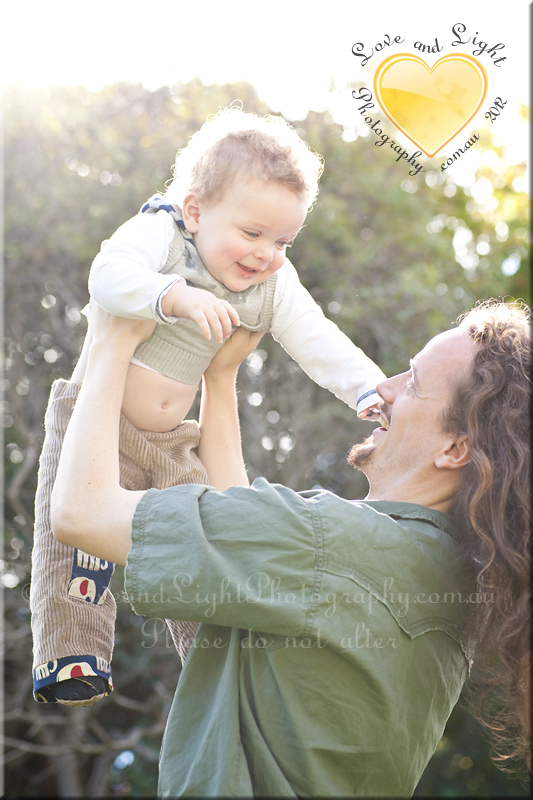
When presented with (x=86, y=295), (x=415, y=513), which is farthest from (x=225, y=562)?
(x=86, y=295)

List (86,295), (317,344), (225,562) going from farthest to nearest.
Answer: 1. (86,295)
2. (317,344)
3. (225,562)

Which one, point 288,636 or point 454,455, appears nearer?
point 288,636

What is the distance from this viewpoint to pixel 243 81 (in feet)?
14.9

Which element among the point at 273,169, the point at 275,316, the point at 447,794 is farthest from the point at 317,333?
the point at 447,794

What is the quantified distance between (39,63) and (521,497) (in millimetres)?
3966

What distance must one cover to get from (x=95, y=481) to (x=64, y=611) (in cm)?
37

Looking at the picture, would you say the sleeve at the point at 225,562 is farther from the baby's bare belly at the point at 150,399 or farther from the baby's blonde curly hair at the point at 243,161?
the baby's blonde curly hair at the point at 243,161

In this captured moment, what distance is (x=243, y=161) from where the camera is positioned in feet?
5.69

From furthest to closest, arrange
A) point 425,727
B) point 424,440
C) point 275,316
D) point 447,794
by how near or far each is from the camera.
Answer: point 447,794
point 275,316
point 424,440
point 425,727

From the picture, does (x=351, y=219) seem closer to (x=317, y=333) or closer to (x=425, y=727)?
(x=317, y=333)

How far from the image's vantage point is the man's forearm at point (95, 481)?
4.36 feet

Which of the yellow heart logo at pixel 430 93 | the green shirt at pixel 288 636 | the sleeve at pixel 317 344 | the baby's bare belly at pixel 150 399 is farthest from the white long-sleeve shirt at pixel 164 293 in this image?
the yellow heart logo at pixel 430 93

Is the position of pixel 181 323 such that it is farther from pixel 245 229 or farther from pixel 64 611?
pixel 64 611

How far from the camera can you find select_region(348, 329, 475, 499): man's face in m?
1.54
